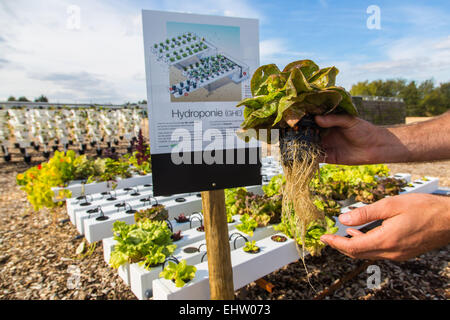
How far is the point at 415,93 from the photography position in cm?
4328

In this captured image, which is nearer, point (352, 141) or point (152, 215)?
point (352, 141)

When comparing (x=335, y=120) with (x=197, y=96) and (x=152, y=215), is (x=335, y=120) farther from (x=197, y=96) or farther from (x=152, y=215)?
(x=152, y=215)

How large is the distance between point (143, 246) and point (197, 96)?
5.00 feet

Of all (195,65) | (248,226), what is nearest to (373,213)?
(195,65)

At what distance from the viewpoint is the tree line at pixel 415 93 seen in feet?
129

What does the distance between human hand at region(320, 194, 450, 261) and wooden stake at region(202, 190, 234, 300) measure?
0.82 metres

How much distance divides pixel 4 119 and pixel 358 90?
5089cm

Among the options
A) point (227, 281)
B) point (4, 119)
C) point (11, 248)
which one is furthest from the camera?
point (4, 119)

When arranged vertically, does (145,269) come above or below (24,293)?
above

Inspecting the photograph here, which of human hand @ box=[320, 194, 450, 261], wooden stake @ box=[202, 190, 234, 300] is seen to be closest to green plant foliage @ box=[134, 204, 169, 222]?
wooden stake @ box=[202, 190, 234, 300]

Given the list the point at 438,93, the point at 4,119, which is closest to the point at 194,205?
the point at 4,119

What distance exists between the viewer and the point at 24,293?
2.93 meters

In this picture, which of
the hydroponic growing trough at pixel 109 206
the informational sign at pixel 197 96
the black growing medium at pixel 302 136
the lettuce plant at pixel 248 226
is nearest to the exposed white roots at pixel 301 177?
the black growing medium at pixel 302 136

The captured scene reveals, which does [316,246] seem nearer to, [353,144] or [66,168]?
[353,144]
